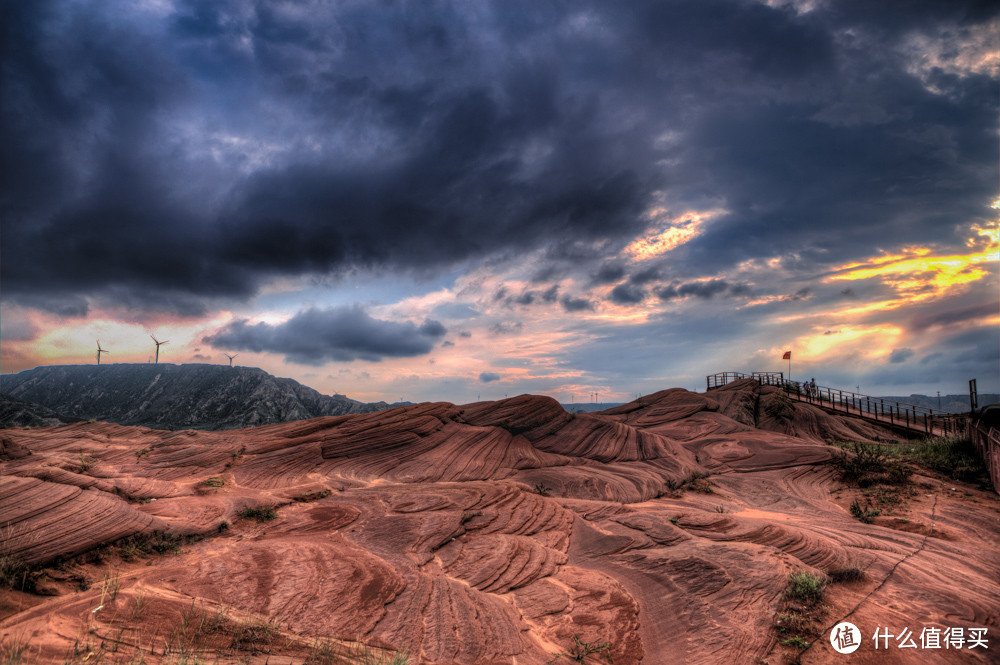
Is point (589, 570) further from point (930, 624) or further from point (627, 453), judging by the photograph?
point (627, 453)

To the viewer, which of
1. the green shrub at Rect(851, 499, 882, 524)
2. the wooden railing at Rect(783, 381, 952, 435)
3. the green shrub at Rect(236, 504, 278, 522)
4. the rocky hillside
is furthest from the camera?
the rocky hillside

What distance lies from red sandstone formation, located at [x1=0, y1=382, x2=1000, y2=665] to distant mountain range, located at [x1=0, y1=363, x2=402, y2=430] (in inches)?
4437

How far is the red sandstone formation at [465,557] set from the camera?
26.8 feet

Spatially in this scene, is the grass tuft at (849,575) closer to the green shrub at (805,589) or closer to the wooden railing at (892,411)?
the green shrub at (805,589)

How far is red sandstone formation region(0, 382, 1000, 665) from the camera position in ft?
26.8

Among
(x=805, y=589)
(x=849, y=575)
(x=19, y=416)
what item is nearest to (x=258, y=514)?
(x=805, y=589)

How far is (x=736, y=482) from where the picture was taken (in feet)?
82.2

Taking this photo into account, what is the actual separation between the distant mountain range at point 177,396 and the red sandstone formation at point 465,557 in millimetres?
112697

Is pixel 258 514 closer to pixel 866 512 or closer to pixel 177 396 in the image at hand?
pixel 866 512

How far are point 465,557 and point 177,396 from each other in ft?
520

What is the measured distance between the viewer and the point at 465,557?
41.4 ft

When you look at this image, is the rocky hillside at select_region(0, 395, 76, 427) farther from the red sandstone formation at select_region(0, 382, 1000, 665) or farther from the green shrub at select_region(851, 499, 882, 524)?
the green shrub at select_region(851, 499, 882, 524)

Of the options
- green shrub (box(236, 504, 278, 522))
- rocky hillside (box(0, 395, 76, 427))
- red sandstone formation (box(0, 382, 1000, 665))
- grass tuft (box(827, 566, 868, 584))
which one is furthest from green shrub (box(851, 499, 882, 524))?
rocky hillside (box(0, 395, 76, 427))

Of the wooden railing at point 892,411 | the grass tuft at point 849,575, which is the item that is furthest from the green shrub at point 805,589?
the wooden railing at point 892,411
